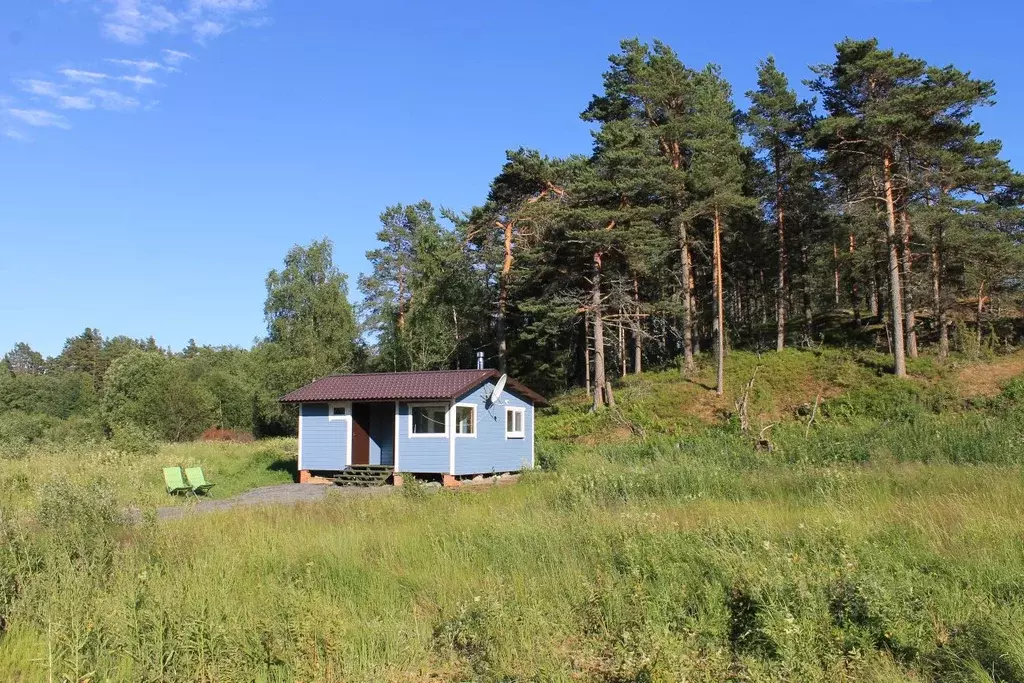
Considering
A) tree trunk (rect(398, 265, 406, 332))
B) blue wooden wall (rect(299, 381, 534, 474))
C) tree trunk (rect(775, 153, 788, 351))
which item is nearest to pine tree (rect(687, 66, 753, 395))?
tree trunk (rect(775, 153, 788, 351))

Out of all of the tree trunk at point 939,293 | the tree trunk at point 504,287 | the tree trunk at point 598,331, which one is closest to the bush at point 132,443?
the tree trunk at point 504,287

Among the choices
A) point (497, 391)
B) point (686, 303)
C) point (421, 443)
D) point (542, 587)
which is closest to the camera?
point (542, 587)

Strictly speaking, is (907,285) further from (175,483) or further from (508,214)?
(175,483)

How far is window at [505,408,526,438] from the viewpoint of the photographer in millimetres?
21062

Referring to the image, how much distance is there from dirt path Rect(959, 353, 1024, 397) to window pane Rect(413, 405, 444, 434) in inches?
688

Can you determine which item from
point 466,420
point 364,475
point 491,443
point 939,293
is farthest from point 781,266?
point 364,475

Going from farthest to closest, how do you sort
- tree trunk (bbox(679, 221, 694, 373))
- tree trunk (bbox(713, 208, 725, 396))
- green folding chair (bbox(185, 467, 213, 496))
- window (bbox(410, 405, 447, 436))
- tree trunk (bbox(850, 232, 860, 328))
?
tree trunk (bbox(850, 232, 860, 328)) < tree trunk (bbox(679, 221, 694, 373)) < tree trunk (bbox(713, 208, 725, 396)) < window (bbox(410, 405, 447, 436)) < green folding chair (bbox(185, 467, 213, 496))

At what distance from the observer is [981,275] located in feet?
91.5

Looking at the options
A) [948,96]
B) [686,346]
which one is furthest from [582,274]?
[948,96]

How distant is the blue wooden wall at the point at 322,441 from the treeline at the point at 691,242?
10.1 m

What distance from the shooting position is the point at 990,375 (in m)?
23.5

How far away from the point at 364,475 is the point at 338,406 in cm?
239

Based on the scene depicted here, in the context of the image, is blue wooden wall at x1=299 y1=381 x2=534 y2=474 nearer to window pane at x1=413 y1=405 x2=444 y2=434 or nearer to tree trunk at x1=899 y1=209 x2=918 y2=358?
window pane at x1=413 y1=405 x2=444 y2=434

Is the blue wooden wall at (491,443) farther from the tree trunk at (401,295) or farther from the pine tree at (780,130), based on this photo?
the tree trunk at (401,295)
